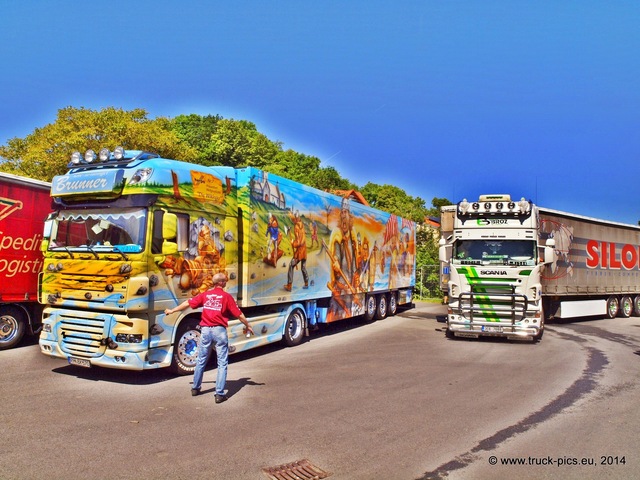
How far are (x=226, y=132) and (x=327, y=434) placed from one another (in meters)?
40.4

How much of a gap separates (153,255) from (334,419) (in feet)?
12.3

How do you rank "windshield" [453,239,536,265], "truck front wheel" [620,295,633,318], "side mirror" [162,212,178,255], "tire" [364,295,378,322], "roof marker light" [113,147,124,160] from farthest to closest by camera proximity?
"truck front wheel" [620,295,633,318], "tire" [364,295,378,322], "windshield" [453,239,536,265], "roof marker light" [113,147,124,160], "side mirror" [162,212,178,255]

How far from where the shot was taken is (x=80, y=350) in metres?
7.86

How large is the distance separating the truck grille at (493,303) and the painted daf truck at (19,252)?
33.3 feet

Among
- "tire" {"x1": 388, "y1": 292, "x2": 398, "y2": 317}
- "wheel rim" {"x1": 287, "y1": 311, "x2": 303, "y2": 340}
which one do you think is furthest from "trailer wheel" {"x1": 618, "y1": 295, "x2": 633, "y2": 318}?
"wheel rim" {"x1": 287, "y1": 311, "x2": 303, "y2": 340}

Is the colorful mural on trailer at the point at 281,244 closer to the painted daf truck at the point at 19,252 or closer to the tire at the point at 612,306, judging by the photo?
the painted daf truck at the point at 19,252

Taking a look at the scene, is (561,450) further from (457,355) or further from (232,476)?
(457,355)

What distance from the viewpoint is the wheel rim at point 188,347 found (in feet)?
27.4

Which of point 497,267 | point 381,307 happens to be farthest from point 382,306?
point 497,267

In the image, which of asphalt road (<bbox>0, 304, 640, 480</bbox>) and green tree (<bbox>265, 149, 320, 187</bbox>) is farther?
green tree (<bbox>265, 149, 320, 187</bbox>)

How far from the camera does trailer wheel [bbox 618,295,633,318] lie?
21.4 meters

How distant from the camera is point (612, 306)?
68.3 ft

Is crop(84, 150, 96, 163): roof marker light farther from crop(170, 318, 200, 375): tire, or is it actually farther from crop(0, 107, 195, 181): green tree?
crop(0, 107, 195, 181): green tree

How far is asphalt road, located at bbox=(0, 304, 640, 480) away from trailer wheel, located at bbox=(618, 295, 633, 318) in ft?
40.7
